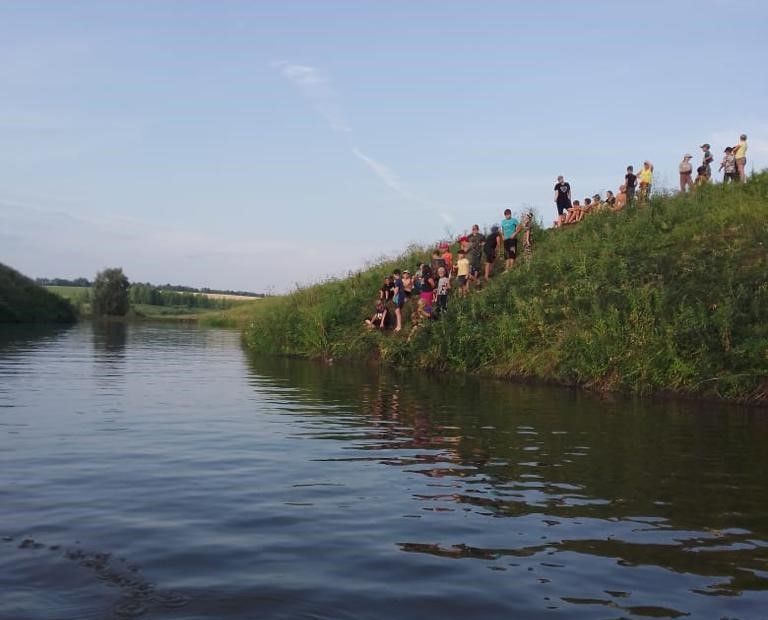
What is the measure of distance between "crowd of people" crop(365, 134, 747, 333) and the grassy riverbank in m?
52.1

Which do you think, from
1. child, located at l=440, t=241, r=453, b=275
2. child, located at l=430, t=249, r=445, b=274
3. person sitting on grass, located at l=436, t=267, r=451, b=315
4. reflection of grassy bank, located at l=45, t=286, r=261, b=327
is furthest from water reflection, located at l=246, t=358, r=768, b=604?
reflection of grassy bank, located at l=45, t=286, r=261, b=327

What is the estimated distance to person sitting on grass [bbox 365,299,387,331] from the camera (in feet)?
92.9

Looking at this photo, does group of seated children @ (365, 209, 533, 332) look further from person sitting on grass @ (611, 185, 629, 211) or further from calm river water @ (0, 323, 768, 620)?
calm river water @ (0, 323, 768, 620)

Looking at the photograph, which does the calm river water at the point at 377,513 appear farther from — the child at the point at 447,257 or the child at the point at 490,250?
the child at the point at 447,257

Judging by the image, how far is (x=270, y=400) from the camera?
17.2 metres

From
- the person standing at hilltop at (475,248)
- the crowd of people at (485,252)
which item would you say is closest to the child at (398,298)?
the crowd of people at (485,252)

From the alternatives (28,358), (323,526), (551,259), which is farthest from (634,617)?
(28,358)

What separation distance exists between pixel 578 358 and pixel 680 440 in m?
8.20

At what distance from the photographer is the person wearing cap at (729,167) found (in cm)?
2784

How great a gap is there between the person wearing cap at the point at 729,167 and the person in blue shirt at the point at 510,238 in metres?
7.97

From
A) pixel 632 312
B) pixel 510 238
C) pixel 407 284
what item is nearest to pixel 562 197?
pixel 510 238

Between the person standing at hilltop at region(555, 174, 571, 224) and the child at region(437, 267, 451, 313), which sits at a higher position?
the person standing at hilltop at region(555, 174, 571, 224)

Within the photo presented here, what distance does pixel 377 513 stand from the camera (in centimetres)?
746

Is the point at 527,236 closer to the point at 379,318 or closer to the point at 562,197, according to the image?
the point at 562,197
